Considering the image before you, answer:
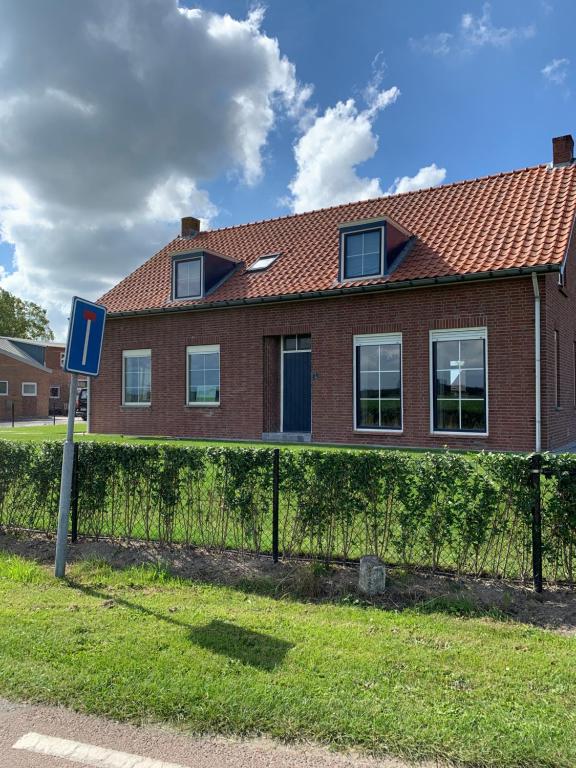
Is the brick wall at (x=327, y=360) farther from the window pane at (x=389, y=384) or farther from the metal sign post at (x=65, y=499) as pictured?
the metal sign post at (x=65, y=499)

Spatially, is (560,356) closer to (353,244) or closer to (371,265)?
(371,265)

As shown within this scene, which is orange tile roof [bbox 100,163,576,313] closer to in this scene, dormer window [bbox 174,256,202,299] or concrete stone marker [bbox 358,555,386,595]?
dormer window [bbox 174,256,202,299]

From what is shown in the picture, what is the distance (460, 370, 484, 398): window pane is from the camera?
40.9ft

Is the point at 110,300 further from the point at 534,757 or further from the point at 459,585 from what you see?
the point at 534,757

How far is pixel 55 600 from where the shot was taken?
446 centimetres

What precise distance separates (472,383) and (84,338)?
956cm

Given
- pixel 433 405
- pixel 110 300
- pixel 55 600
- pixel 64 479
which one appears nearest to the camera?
pixel 55 600

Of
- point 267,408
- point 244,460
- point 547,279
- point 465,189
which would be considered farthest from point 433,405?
point 244,460

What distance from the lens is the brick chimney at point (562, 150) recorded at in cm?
1438

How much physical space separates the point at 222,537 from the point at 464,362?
8.79 metres

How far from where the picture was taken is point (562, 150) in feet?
47.6

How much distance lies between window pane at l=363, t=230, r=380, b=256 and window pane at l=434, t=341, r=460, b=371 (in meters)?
2.90

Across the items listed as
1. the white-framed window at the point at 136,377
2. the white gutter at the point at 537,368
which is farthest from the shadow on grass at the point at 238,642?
the white-framed window at the point at 136,377

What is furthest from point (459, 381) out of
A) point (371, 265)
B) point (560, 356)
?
point (371, 265)
